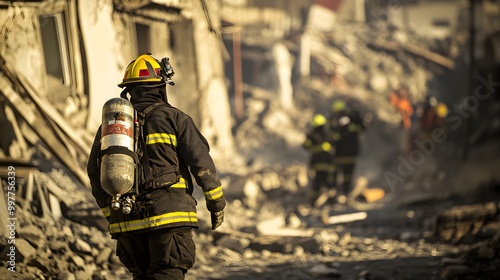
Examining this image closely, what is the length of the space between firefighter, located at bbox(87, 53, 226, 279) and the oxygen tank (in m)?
0.14

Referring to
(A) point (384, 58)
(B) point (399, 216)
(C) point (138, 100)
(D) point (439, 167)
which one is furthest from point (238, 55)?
(C) point (138, 100)

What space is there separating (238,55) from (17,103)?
1022 centimetres

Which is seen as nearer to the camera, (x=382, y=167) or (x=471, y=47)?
(x=471, y=47)

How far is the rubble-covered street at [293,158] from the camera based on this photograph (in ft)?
14.9

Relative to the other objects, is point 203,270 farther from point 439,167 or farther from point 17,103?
point 439,167

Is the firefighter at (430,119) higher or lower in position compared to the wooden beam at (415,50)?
lower

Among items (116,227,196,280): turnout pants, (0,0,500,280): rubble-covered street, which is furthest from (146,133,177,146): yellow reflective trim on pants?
(0,0,500,280): rubble-covered street

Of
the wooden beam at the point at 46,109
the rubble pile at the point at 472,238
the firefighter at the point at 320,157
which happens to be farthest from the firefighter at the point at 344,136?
the wooden beam at the point at 46,109

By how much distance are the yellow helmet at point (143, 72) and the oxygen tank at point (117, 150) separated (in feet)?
0.67

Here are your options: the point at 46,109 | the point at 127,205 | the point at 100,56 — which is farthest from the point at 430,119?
the point at 127,205

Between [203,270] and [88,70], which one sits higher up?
[88,70]

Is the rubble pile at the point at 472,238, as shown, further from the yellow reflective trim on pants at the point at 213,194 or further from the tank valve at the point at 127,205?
the tank valve at the point at 127,205

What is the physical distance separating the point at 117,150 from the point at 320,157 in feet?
19.4

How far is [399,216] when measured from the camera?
24.7 feet
